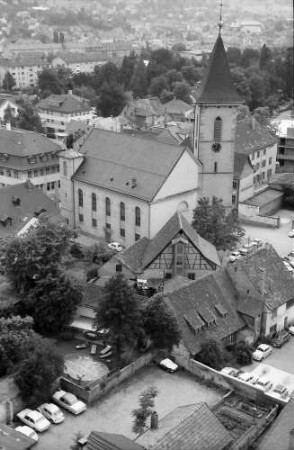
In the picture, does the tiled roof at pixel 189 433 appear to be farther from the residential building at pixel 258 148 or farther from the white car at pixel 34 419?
the residential building at pixel 258 148

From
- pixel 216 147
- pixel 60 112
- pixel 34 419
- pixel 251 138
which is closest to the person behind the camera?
pixel 34 419

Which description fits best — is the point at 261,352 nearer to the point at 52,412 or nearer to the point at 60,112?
the point at 52,412

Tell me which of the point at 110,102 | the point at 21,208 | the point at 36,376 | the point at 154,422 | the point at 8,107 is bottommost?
the point at 154,422

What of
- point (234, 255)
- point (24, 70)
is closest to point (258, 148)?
point (234, 255)

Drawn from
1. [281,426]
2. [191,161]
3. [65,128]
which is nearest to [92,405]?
[281,426]

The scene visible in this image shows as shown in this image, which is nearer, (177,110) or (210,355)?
(210,355)

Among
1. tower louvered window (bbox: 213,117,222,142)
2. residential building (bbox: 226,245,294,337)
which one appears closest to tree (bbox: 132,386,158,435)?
residential building (bbox: 226,245,294,337)

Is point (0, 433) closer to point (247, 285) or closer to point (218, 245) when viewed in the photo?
point (247, 285)

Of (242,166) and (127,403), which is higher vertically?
(242,166)
